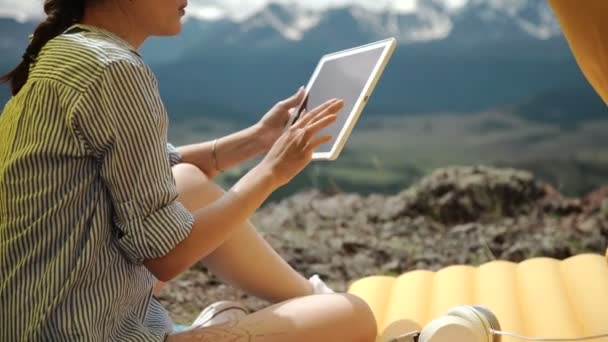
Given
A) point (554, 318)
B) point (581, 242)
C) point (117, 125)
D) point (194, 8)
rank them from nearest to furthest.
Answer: point (117, 125) < point (554, 318) < point (581, 242) < point (194, 8)

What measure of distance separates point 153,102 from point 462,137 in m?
3.54

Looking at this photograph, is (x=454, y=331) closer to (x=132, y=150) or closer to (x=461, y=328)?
(x=461, y=328)

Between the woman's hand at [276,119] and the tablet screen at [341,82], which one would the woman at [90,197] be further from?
the woman's hand at [276,119]

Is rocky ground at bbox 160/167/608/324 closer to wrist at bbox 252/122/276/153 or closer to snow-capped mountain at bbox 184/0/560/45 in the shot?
wrist at bbox 252/122/276/153

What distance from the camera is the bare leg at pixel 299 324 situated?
1.18m

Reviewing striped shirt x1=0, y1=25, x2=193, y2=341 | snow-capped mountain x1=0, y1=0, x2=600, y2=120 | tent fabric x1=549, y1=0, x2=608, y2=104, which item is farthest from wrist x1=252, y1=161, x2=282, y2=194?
snow-capped mountain x1=0, y1=0, x2=600, y2=120

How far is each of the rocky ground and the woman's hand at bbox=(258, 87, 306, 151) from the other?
120 centimetres

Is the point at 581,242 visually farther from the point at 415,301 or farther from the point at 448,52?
the point at 448,52

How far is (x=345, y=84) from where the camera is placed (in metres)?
1.45

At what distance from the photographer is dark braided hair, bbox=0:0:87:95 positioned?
3.68 feet

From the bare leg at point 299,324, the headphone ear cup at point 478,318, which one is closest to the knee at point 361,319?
the bare leg at point 299,324

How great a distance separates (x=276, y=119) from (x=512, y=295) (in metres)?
0.60

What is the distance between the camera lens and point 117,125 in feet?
3.27

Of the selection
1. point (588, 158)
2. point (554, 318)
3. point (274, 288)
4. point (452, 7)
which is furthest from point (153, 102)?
point (452, 7)
